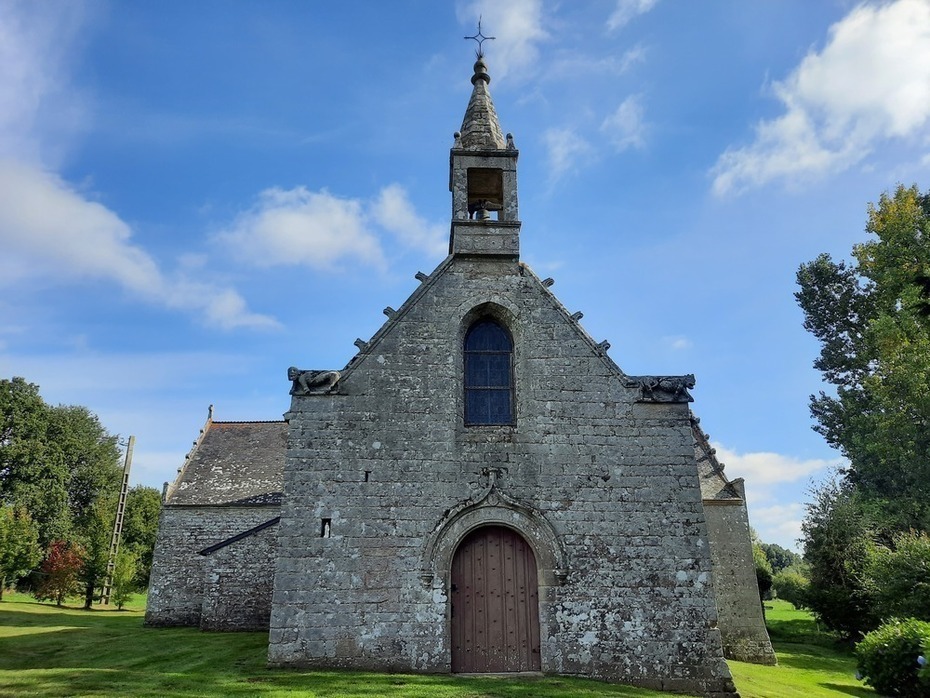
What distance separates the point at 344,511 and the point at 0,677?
5.42 m

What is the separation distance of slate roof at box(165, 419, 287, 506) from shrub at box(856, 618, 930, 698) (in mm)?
17546

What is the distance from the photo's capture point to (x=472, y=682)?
9438mm

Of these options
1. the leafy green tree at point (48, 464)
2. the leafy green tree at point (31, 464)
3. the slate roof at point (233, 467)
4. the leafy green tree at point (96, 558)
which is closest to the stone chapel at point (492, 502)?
the slate roof at point (233, 467)

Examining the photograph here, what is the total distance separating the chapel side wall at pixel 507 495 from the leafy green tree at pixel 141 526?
40233 mm

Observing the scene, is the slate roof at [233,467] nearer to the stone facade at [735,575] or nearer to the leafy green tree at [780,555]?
the stone facade at [735,575]

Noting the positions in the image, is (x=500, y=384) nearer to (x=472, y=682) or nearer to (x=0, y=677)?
(x=472, y=682)

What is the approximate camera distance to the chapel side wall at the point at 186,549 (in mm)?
20969

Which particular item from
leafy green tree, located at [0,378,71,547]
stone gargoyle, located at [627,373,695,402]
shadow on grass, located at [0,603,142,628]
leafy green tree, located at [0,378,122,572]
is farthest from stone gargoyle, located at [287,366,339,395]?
leafy green tree, located at [0,378,71,547]

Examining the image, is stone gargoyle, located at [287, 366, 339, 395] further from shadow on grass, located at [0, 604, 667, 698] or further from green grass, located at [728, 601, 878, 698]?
green grass, located at [728, 601, 878, 698]

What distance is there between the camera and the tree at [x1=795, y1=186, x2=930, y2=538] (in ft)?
76.2

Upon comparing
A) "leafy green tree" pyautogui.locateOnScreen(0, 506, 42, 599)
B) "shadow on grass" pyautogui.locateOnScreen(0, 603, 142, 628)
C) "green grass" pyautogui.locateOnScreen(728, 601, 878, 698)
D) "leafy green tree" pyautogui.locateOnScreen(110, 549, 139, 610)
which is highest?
"leafy green tree" pyautogui.locateOnScreen(0, 506, 42, 599)

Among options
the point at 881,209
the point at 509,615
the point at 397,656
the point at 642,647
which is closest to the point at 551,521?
the point at 509,615

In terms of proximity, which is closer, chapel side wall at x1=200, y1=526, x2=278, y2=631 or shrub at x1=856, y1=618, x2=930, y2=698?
shrub at x1=856, y1=618, x2=930, y2=698

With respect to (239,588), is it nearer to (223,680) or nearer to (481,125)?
(223,680)
